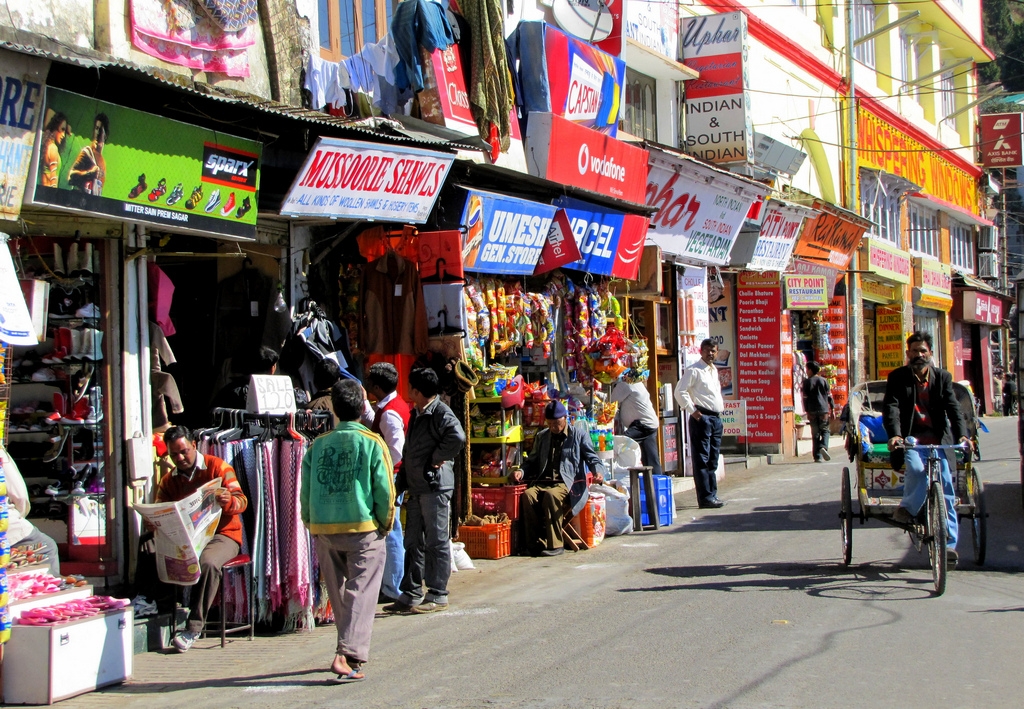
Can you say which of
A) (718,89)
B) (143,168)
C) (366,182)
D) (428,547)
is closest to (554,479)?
(428,547)

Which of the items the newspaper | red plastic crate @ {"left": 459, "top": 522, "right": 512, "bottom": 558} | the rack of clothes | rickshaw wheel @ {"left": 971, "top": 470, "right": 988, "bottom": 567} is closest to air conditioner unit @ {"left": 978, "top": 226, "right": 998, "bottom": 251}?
rickshaw wheel @ {"left": 971, "top": 470, "right": 988, "bottom": 567}

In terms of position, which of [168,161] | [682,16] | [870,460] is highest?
[682,16]

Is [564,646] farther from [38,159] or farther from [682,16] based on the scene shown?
[682,16]

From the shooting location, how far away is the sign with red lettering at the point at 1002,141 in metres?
35.5

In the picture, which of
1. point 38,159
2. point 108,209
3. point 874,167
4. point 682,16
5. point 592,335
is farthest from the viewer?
point 874,167

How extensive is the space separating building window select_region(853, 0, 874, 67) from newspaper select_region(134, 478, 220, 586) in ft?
78.4

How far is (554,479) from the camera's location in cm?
1109

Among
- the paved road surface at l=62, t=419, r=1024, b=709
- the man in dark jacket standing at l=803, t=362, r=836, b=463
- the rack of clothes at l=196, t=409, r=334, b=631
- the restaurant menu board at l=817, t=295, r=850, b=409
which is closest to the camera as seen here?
the paved road surface at l=62, t=419, r=1024, b=709

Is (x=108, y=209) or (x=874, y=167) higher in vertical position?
(x=874, y=167)

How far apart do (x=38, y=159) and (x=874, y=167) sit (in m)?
23.2

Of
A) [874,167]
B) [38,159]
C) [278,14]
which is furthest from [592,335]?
[874,167]

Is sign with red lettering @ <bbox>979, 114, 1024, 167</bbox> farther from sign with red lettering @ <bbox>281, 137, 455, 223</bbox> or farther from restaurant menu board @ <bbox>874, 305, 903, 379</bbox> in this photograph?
sign with red lettering @ <bbox>281, 137, 455, 223</bbox>

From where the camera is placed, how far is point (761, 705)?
555cm

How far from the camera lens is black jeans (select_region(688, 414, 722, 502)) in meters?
13.8
